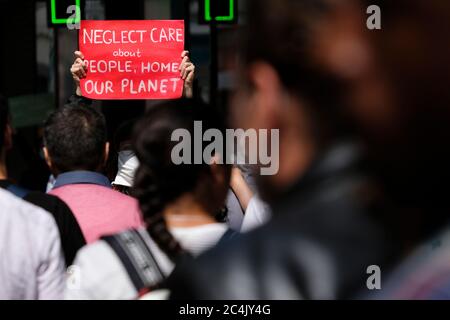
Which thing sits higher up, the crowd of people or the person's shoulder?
the crowd of people

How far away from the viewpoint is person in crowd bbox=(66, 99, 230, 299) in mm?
2057

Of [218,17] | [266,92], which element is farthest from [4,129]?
[218,17]

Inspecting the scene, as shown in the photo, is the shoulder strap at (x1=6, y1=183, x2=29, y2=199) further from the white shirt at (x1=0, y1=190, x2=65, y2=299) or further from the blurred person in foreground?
the blurred person in foreground

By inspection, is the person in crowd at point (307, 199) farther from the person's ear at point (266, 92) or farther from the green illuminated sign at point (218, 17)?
the green illuminated sign at point (218, 17)

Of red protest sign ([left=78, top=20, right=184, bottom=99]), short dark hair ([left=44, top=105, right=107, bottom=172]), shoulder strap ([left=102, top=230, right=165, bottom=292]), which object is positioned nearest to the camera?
shoulder strap ([left=102, top=230, right=165, bottom=292])

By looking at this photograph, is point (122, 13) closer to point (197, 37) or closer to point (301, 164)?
point (197, 37)

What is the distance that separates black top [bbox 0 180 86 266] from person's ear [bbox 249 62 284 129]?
2076 millimetres

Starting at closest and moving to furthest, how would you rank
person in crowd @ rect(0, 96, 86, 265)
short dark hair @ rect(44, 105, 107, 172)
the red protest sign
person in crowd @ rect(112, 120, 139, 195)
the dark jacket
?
1. the dark jacket
2. person in crowd @ rect(0, 96, 86, 265)
3. short dark hair @ rect(44, 105, 107, 172)
4. person in crowd @ rect(112, 120, 139, 195)
5. the red protest sign

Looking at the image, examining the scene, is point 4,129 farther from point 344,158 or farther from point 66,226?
point 344,158

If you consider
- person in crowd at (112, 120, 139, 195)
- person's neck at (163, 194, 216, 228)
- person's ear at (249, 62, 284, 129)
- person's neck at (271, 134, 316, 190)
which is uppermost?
person's ear at (249, 62, 284, 129)

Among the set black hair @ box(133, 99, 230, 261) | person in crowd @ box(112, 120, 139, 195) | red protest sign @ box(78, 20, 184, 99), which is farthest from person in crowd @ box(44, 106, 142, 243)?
red protest sign @ box(78, 20, 184, 99)

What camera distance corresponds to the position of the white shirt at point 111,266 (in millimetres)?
2061
